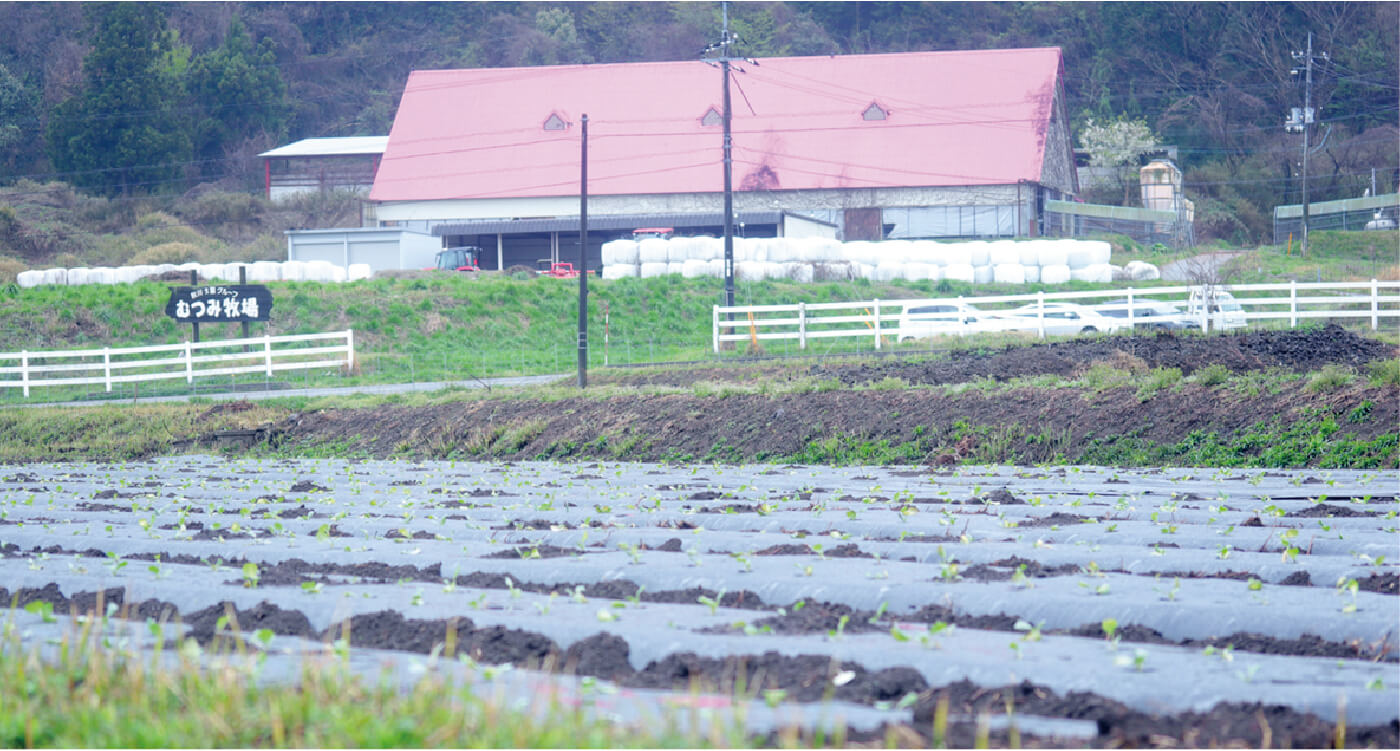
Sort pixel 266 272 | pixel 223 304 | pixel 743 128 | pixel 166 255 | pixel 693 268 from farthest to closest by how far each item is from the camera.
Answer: pixel 743 128 → pixel 166 255 → pixel 266 272 → pixel 693 268 → pixel 223 304

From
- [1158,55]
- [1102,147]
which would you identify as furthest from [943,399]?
[1158,55]

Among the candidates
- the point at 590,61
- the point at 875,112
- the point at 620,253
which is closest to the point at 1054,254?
the point at 875,112

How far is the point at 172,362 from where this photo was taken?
2492 cm

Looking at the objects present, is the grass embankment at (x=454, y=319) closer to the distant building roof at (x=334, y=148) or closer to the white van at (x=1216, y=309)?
the white van at (x=1216, y=309)

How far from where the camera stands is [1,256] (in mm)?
45531

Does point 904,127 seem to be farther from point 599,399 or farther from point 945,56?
point 599,399

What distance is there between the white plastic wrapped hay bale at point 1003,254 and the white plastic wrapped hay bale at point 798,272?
566 centimetres

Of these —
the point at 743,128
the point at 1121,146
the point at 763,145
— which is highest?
the point at 743,128

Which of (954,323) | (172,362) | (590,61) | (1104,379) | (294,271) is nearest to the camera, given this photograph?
(1104,379)

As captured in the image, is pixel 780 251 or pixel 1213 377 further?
pixel 780 251

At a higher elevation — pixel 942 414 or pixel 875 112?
pixel 875 112

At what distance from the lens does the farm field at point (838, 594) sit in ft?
11.8

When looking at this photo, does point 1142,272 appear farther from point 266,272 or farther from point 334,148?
point 334,148

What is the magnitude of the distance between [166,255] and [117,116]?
12679 mm
